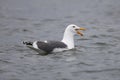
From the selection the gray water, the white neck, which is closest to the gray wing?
the gray water

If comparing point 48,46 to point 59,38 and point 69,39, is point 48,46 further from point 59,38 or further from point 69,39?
point 59,38

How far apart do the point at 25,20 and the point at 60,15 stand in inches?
72.1

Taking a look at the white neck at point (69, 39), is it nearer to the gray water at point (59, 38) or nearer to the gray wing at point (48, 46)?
the gray water at point (59, 38)

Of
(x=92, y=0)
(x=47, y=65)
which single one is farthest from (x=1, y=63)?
(x=92, y=0)

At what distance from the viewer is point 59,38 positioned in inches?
838

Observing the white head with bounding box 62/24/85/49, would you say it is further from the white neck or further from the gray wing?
the gray wing

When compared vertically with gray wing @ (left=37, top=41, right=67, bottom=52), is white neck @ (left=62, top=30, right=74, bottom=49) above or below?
above

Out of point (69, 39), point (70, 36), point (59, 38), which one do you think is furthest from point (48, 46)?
point (59, 38)

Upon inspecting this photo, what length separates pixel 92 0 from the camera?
2875 centimetres

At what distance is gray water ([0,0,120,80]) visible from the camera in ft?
52.4

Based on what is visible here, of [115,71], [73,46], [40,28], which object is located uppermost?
[40,28]

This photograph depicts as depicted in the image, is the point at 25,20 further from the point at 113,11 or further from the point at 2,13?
the point at 113,11

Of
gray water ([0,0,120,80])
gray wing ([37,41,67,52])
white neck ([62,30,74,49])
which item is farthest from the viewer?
white neck ([62,30,74,49])

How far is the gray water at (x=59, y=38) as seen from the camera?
16.0m
